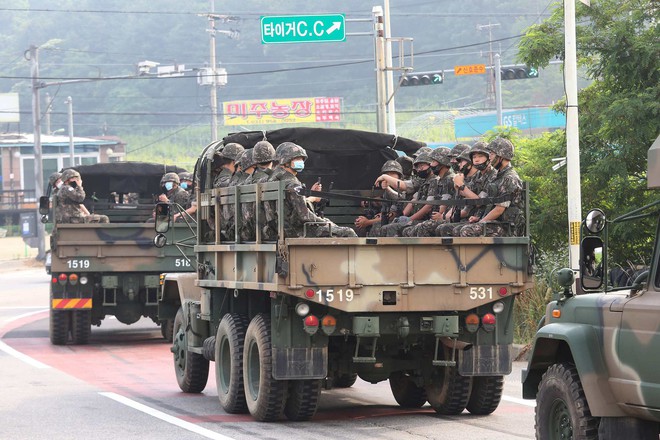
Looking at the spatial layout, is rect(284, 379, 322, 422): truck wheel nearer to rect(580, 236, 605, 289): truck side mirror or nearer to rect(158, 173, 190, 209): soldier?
rect(580, 236, 605, 289): truck side mirror

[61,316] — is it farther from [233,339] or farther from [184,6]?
[184,6]

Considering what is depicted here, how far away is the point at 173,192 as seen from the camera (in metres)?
21.0

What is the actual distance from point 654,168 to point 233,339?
605 centimetres

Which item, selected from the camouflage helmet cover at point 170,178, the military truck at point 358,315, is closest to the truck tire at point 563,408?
the military truck at point 358,315

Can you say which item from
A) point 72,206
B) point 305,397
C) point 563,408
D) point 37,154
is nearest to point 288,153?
point 305,397

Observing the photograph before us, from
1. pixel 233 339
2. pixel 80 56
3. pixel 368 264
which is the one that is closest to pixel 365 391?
pixel 233 339

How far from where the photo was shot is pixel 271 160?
43.6 ft

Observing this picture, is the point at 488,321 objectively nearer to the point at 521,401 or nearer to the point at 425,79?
the point at 521,401

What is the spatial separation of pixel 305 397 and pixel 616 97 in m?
8.74

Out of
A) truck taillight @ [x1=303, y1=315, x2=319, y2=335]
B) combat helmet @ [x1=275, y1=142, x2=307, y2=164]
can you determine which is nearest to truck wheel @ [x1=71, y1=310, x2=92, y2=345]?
combat helmet @ [x1=275, y1=142, x2=307, y2=164]

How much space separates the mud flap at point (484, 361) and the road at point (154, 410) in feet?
1.54

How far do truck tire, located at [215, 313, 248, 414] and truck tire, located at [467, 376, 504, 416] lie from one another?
2166mm

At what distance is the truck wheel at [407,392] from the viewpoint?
13219 mm

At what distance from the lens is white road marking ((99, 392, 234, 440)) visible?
Result: 11375 mm
